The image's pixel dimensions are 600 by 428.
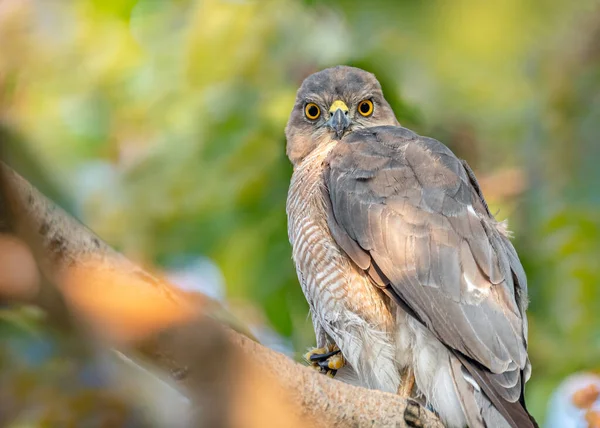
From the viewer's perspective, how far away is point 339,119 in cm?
532

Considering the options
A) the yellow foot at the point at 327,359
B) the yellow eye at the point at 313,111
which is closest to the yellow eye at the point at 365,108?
the yellow eye at the point at 313,111

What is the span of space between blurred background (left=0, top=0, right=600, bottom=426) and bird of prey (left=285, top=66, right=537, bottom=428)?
30.8 inches

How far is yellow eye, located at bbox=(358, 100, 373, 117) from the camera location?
551cm

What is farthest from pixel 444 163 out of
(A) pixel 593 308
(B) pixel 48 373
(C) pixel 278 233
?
(B) pixel 48 373

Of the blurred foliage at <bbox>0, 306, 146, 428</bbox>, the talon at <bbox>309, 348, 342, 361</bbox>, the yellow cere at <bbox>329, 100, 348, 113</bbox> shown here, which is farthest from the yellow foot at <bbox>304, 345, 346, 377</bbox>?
the blurred foliage at <bbox>0, 306, 146, 428</bbox>

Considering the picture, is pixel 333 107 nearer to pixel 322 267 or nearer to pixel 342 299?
pixel 322 267

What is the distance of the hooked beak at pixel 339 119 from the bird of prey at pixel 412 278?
1.53 ft

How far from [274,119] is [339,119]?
57 centimetres

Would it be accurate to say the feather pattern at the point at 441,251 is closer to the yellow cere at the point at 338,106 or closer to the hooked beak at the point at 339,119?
the hooked beak at the point at 339,119

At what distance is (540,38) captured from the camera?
6.49m

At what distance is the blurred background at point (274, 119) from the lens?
5.41 meters

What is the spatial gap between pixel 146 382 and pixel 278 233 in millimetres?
2592

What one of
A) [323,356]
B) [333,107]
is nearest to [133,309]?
[323,356]

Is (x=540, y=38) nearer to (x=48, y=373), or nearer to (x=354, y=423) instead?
(x=354, y=423)
